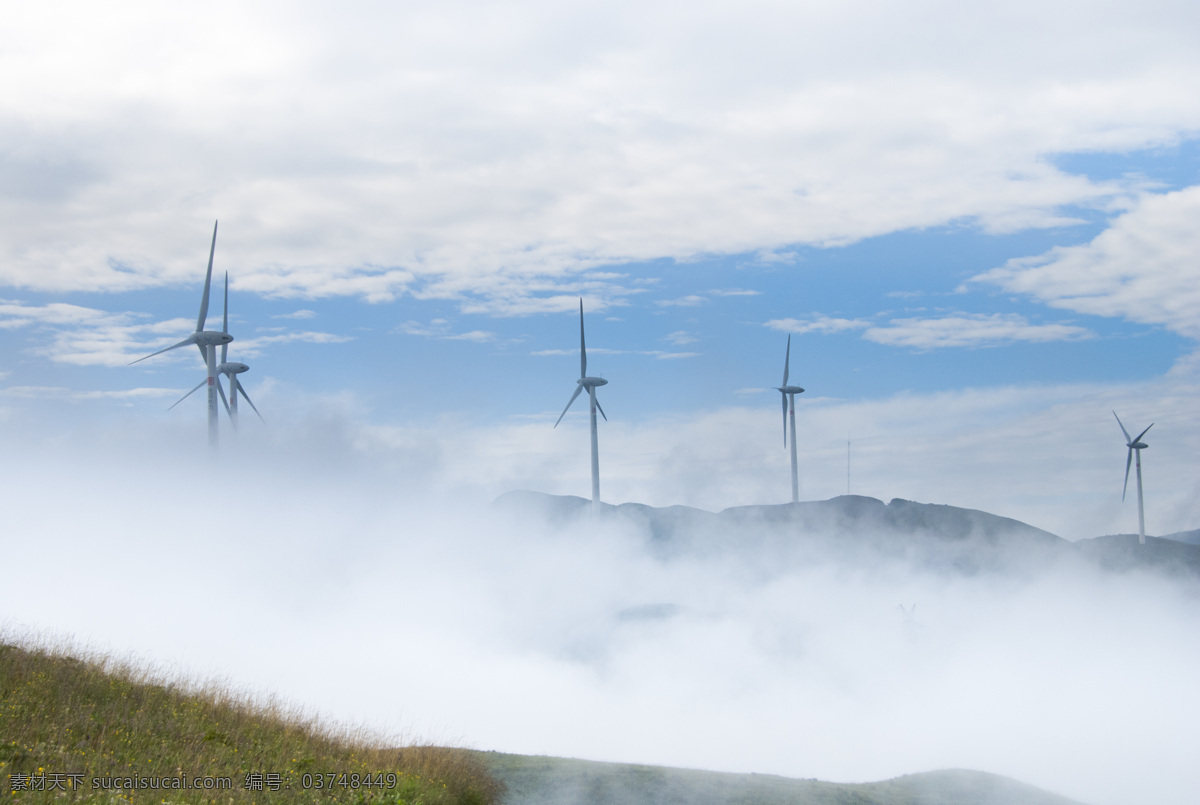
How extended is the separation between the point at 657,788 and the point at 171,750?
78.4 feet

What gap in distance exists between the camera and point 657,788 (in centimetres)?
4409

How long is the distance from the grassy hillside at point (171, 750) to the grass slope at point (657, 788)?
13.4 feet

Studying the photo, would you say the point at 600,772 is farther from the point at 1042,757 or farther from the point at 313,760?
the point at 1042,757

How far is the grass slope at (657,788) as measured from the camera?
137 ft

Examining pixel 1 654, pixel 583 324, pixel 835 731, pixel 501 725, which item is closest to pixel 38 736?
pixel 1 654

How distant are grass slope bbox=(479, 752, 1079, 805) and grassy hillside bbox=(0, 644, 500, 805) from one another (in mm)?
4091

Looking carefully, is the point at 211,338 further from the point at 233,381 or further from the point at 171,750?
the point at 171,750

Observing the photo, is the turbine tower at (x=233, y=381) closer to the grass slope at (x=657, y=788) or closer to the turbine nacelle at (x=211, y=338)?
the turbine nacelle at (x=211, y=338)

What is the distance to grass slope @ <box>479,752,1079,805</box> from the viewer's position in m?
41.8

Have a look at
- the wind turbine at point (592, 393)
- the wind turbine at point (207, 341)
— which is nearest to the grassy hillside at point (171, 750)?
the wind turbine at point (207, 341)

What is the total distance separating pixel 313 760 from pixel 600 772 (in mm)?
19081

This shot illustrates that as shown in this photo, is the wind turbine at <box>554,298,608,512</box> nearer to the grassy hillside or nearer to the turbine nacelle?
the turbine nacelle

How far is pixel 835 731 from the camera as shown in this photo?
151625mm

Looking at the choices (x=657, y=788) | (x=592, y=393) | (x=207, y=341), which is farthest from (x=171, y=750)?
(x=592, y=393)
